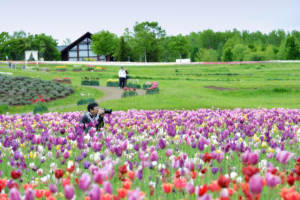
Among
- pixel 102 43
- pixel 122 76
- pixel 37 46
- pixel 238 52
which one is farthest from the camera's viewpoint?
pixel 238 52

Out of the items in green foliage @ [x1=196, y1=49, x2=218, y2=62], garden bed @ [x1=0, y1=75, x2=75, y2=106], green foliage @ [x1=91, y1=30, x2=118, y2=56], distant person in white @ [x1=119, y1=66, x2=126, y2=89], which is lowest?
garden bed @ [x1=0, y1=75, x2=75, y2=106]

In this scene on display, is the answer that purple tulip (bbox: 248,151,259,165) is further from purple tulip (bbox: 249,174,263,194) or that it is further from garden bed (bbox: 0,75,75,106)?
garden bed (bbox: 0,75,75,106)

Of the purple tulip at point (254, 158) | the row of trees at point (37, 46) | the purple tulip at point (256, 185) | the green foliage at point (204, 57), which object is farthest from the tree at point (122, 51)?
the purple tulip at point (256, 185)

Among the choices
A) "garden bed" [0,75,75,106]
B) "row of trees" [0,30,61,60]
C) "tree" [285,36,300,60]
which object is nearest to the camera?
"garden bed" [0,75,75,106]

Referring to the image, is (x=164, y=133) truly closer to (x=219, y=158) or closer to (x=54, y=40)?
(x=219, y=158)

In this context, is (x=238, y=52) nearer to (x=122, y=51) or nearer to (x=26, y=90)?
(x=122, y=51)

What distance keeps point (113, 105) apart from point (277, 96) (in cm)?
1330

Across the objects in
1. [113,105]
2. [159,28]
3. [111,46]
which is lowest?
[113,105]

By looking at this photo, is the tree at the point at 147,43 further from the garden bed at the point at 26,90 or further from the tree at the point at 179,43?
the garden bed at the point at 26,90

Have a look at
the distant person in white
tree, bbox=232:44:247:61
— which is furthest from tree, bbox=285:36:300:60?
the distant person in white

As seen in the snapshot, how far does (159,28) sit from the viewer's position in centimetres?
10388

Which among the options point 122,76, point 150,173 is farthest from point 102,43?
point 150,173

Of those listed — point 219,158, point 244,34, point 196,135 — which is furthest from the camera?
point 244,34

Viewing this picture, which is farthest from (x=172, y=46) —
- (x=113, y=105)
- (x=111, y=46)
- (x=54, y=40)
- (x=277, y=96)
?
(x=113, y=105)
